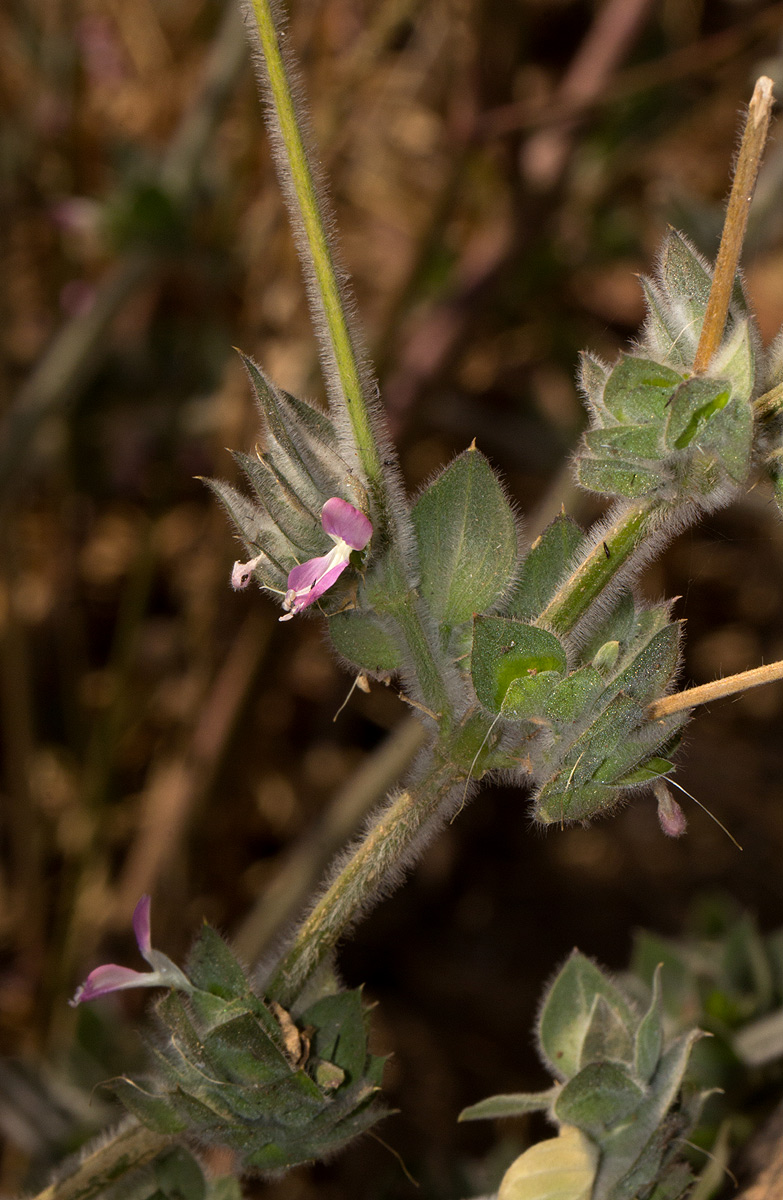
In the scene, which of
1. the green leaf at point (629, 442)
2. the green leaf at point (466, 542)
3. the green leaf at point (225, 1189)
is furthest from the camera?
the green leaf at point (225, 1189)

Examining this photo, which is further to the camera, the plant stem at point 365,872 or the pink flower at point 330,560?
the plant stem at point 365,872

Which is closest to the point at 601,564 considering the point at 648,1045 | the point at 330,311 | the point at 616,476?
the point at 616,476

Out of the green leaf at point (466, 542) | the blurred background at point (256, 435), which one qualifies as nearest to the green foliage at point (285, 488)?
the green leaf at point (466, 542)

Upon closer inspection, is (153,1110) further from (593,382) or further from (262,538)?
(593,382)

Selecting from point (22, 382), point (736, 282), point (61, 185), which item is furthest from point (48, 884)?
point (736, 282)

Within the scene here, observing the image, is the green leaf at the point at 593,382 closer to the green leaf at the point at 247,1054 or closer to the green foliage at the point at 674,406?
the green foliage at the point at 674,406

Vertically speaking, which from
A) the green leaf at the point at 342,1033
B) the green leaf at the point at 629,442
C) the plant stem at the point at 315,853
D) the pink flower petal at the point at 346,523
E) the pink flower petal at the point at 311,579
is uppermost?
the pink flower petal at the point at 346,523
